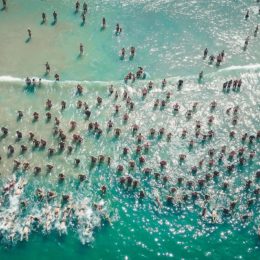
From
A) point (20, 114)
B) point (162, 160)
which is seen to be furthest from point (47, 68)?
point (162, 160)

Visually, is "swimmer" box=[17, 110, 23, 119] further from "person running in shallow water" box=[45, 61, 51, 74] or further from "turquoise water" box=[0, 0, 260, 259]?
"person running in shallow water" box=[45, 61, 51, 74]

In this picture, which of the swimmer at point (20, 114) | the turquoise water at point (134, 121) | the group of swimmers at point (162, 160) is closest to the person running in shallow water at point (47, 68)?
the turquoise water at point (134, 121)

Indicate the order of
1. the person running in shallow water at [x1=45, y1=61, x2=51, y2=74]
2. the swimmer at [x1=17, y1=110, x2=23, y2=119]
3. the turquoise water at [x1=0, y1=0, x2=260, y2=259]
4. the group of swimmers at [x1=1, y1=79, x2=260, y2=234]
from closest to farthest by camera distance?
the turquoise water at [x1=0, y1=0, x2=260, y2=259], the group of swimmers at [x1=1, y1=79, x2=260, y2=234], the swimmer at [x1=17, y1=110, x2=23, y2=119], the person running in shallow water at [x1=45, y1=61, x2=51, y2=74]

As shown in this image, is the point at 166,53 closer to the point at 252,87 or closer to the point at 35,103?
the point at 252,87

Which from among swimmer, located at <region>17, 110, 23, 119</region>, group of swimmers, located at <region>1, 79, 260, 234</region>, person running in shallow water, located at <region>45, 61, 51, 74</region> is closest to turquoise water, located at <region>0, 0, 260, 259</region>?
group of swimmers, located at <region>1, 79, 260, 234</region>

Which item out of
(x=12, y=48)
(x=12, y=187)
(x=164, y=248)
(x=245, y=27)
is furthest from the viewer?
(x=245, y=27)

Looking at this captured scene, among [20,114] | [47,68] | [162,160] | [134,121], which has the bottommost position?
[162,160]

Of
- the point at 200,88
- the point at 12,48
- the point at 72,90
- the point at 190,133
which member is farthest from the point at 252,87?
the point at 12,48

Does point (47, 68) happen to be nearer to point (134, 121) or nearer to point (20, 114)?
point (20, 114)
